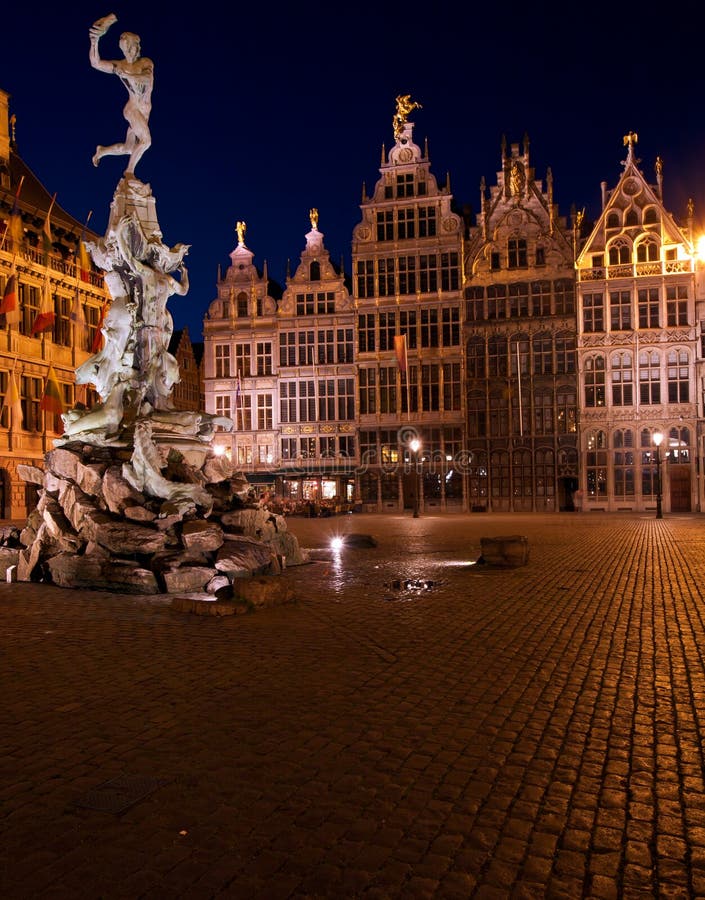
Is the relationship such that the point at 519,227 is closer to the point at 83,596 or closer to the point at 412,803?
the point at 83,596

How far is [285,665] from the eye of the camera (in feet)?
24.0

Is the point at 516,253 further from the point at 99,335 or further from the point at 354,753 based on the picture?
the point at 354,753

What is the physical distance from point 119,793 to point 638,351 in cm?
4246

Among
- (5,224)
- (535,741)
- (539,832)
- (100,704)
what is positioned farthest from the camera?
(5,224)

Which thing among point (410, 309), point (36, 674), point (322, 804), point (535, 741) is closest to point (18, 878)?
point (322, 804)

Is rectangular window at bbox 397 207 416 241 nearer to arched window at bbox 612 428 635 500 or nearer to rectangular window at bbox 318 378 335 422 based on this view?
rectangular window at bbox 318 378 335 422

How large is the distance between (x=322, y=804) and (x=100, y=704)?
260 cm

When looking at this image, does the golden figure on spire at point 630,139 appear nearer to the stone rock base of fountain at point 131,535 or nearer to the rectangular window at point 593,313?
the rectangular window at point 593,313

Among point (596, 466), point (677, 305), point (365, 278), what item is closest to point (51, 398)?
point (365, 278)

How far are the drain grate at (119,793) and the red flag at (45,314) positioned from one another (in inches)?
1334

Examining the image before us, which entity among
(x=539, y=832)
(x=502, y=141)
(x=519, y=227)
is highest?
(x=502, y=141)

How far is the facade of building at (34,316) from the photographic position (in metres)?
36.5

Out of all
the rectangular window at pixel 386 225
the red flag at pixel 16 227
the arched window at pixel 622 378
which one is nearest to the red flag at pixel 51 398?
the red flag at pixel 16 227

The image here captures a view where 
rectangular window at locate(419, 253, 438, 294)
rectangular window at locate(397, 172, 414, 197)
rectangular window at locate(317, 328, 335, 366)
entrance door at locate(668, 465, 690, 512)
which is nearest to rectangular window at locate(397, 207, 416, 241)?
rectangular window at locate(397, 172, 414, 197)
